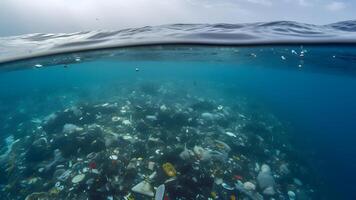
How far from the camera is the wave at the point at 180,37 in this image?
10539 mm

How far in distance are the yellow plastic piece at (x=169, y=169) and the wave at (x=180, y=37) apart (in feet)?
19.1

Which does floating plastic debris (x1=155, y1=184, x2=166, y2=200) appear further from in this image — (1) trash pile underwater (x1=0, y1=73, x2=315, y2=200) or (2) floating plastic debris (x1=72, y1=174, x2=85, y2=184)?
(2) floating plastic debris (x1=72, y1=174, x2=85, y2=184)

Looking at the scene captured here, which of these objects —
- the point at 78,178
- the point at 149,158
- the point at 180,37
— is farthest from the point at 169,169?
the point at 180,37

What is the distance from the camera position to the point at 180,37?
435 inches

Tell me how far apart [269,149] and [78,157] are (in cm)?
706

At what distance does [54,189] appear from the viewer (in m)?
6.80

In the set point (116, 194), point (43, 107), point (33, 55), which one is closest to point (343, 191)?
point (116, 194)

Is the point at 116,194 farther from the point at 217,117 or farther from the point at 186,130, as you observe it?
the point at 217,117

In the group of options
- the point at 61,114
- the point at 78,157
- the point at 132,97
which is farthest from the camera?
the point at 132,97

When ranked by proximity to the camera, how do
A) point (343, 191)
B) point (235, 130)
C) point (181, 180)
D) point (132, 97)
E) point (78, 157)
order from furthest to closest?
point (132, 97) → point (235, 130) → point (343, 191) → point (78, 157) → point (181, 180)

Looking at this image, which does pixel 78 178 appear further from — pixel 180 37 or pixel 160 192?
pixel 180 37

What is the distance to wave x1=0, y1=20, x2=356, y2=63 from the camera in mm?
10539

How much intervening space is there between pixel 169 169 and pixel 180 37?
6034 mm

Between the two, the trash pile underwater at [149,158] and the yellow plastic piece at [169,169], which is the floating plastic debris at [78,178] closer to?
the trash pile underwater at [149,158]
